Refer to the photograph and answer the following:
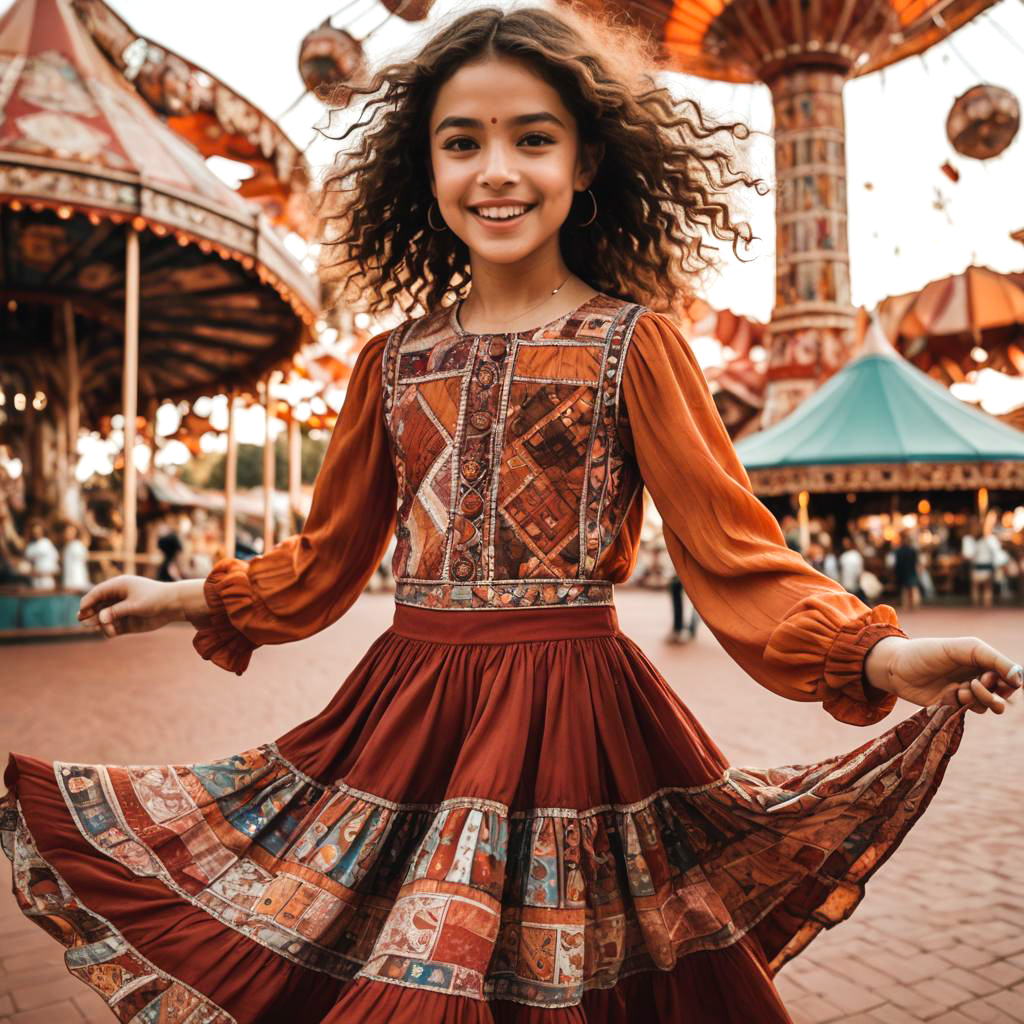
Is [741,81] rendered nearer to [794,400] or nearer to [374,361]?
[794,400]

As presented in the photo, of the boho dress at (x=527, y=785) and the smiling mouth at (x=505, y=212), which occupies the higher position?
the smiling mouth at (x=505, y=212)

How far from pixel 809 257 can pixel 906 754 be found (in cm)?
2019

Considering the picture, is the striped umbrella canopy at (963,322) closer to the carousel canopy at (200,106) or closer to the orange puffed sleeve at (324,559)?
the carousel canopy at (200,106)

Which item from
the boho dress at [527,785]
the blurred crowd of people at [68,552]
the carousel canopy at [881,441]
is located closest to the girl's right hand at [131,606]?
the boho dress at [527,785]

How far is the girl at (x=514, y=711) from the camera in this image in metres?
1.45

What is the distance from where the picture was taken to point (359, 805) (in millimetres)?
1606

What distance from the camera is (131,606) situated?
2.02m

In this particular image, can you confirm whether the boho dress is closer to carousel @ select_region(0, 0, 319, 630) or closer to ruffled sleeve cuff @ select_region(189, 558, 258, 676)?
ruffled sleeve cuff @ select_region(189, 558, 258, 676)

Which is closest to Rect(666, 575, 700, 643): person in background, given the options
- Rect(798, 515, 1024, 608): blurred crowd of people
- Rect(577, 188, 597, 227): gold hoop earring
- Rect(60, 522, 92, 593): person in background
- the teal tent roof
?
Rect(798, 515, 1024, 608): blurred crowd of people

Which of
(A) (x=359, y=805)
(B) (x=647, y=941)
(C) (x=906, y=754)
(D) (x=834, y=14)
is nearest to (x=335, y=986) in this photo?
(A) (x=359, y=805)

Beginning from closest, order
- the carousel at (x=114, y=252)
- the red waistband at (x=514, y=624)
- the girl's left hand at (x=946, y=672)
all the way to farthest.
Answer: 1. the girl's left hand at (x=946, y=672)
2. the red waistband at (x=514, y=624)
3. the carousel at (x=114, y=252)

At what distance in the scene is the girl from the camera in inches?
57.2

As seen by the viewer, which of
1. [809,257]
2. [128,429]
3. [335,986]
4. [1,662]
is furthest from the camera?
[809,257]

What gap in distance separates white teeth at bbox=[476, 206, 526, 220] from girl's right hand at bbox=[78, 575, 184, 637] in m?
1.01
